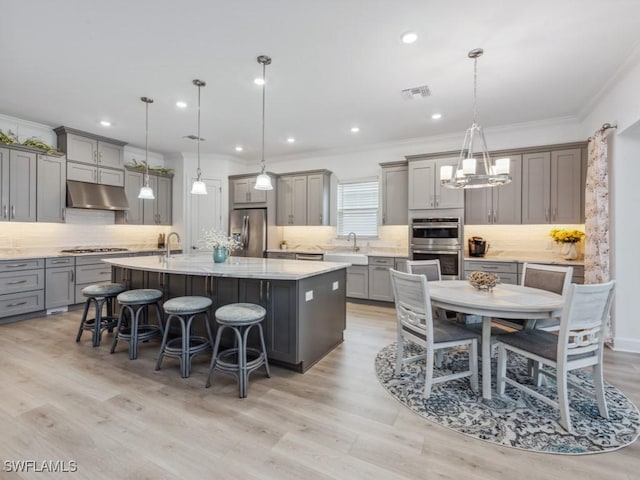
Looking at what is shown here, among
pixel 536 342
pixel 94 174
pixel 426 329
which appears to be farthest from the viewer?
pixel 94 174

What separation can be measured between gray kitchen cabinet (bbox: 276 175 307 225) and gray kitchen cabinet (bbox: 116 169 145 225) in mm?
2744

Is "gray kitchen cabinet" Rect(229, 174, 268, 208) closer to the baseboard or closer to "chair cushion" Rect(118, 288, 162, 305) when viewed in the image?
"chair cushion" Rect(118, 288, 162, 305)

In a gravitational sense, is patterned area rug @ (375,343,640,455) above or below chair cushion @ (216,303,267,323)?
below

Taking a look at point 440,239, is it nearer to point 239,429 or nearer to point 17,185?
point 239,429

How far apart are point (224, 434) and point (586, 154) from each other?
5.37 meters

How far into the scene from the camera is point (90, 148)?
17.5 feet

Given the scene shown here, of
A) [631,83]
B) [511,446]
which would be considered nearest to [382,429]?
[511,446]

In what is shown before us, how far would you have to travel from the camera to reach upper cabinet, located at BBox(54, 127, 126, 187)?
5.05 meters

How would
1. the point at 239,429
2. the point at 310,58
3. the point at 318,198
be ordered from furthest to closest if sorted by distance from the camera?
1. the point at 318,198
2. the point at 310,58
3. the point at 239,429

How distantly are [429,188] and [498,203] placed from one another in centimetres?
104

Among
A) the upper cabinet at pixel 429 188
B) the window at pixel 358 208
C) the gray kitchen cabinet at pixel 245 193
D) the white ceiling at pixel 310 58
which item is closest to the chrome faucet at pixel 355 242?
the window at pixel 358 208

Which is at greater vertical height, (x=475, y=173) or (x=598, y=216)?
(x=475, y=173)

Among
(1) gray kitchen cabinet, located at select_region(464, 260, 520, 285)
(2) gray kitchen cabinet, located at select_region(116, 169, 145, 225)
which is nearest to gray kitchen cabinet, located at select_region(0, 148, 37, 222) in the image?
(2) gray kitchen cabinet, located at select_region(116, 169, 145, 225)

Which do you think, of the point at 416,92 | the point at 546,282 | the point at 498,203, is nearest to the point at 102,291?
the point at 416,92
